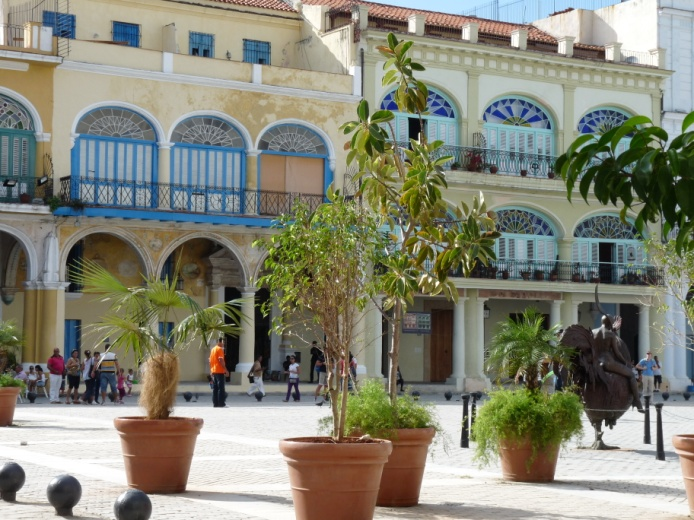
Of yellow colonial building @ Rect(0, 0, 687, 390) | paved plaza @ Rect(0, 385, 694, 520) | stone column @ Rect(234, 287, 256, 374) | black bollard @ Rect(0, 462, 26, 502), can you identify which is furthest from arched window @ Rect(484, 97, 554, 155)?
black bollard @ Rect(0, 462, 26, 502)

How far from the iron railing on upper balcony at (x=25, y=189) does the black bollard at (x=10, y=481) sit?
22.7 metres

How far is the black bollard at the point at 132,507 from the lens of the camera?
941 cm

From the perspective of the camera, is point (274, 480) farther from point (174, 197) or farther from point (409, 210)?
point (174, 197)

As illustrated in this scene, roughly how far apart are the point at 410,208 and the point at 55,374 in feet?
66.5

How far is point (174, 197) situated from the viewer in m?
35.7

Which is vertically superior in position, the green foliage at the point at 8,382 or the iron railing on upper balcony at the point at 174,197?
the iron railing on upper balcony at the point at 174,197

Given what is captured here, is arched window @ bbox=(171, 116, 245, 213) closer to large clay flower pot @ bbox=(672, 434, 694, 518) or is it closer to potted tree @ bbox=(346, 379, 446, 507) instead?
potted tree @ bbox=(346, 379, 446, 507)

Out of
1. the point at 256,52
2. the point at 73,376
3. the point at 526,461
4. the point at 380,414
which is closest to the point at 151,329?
the point at 380,414

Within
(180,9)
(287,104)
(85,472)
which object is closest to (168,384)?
(85,472)

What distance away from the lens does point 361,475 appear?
9969 mm

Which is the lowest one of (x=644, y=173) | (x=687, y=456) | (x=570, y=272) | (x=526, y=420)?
(x=687, y=456)

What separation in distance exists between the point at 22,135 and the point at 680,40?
22988mm

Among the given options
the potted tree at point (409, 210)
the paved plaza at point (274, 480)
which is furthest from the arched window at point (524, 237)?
the potted tree at point (409, 210)

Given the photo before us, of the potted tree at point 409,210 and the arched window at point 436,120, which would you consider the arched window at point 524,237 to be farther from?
the potted tree at point 409,210
